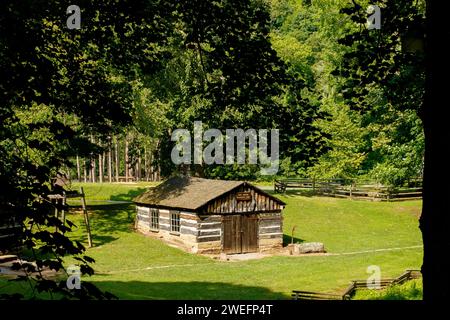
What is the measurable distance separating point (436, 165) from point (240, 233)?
88.1 feet

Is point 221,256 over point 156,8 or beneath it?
beneath

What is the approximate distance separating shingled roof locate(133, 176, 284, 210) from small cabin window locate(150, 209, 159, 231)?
0.65 metres

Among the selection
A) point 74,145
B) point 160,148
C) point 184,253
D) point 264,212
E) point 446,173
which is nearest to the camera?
point 446,173

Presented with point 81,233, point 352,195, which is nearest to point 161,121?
point 81,233

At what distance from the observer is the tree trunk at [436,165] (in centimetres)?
491

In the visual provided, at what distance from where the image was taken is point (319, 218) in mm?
41281

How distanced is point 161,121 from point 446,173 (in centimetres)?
4348

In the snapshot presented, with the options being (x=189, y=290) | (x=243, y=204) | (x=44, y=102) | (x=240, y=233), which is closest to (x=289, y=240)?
(x=240, y=233)

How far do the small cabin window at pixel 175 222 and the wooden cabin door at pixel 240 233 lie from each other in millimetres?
3065

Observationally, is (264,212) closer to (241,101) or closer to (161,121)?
(161,121)

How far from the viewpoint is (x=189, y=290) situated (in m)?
21.0

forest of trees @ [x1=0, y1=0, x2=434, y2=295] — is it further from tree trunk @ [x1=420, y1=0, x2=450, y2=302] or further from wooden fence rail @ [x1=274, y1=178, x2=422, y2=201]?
wooden fence rail @ [x1=274, y1=178, x2=422, y2=201]

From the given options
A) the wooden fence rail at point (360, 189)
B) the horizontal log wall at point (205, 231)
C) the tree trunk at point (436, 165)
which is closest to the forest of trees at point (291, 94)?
the tree trunk at point (436, 165)

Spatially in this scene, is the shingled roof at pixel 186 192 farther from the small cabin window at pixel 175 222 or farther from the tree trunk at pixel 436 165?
the tree trunk at pixel 436 165
